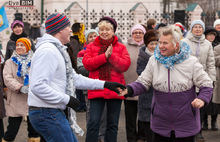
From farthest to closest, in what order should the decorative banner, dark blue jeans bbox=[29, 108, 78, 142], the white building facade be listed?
the white building facade, the decorative banner, dark blue jeans bbox=[29, 108, 78, 142]

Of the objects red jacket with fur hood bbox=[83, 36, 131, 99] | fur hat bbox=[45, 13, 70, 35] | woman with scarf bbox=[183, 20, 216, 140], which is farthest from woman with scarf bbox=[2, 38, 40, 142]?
woman with scarf bbox=[183, 20, 216, 140]

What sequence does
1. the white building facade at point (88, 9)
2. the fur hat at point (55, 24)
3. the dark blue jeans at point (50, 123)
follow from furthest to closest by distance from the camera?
the white building facade at point (88, 9) < the fur hat at point (55, 24) < the dark blue jeans at point (50, 123)

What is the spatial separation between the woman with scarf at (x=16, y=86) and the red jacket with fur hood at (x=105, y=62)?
3.98 feet

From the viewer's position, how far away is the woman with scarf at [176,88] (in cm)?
480

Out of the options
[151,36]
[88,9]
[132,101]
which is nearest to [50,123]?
[151,36]

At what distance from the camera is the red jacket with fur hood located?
6.25 m

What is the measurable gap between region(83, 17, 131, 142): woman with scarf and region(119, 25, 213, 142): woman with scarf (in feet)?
4.74

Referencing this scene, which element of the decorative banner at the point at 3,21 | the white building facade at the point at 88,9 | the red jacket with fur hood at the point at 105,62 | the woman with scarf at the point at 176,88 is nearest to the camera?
the woman with scarf at the point at 176,88

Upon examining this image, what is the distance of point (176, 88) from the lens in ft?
15.8

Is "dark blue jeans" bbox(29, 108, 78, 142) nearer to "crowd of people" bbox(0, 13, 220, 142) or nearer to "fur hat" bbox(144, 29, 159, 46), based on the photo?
"crowd of people" bbox(0, 13, 220, 142)

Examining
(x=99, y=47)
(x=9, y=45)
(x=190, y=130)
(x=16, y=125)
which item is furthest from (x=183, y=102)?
(x=9, y=45)

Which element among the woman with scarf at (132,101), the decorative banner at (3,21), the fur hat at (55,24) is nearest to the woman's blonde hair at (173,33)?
the fur hat at (55,24)

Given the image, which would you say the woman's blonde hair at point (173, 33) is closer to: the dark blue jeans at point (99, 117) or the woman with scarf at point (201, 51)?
the dark blue jeans at point (99, 117)

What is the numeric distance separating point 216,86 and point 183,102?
12.7 feet
